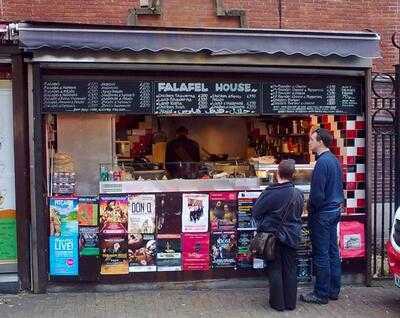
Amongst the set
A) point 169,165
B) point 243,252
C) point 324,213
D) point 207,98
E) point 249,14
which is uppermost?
point 249,14

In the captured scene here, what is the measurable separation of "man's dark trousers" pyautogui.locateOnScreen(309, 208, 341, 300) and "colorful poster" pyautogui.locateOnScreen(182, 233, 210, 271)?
1.31m

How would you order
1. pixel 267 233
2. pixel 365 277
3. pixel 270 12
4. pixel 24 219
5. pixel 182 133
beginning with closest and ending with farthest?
1. pixel 267 233
2. pixel 24 219
3. pixel 365 277
4. pixel 182 133
5. pixel 270 12

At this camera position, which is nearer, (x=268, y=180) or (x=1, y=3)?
(x=268, y=180)

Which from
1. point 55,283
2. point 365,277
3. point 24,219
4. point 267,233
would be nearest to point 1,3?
point 24,219

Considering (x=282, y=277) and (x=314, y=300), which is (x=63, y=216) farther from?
(x=314, y=300)

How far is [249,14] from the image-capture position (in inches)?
411

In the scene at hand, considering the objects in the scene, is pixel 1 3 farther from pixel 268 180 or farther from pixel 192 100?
pixel 268 180

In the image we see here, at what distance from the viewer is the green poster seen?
725cm

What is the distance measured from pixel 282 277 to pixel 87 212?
239cm

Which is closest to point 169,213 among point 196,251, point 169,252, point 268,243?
point 169,252

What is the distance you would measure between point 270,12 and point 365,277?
502 cm

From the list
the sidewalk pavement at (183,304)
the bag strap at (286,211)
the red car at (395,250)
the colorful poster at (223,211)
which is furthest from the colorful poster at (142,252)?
the red car at (395,250)

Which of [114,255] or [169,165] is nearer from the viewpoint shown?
[114,255]

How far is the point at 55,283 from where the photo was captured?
23.4 ft
